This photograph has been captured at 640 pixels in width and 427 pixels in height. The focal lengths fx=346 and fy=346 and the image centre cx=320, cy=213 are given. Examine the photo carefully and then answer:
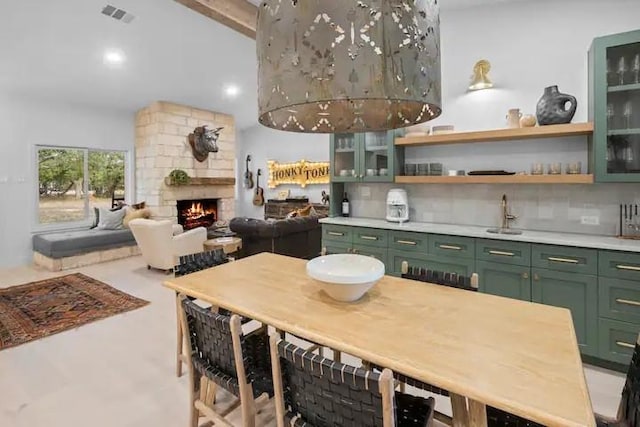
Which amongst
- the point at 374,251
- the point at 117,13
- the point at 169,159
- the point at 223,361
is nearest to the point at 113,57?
the point at 117,13

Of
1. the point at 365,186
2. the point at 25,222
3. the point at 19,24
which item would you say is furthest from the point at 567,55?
the point at 25,222

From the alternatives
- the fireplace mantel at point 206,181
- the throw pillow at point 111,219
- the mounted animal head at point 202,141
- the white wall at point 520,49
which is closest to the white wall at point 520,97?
the white wall at point 520,49

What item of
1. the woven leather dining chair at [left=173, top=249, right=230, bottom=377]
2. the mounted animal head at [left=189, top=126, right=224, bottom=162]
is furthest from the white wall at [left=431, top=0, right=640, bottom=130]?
the mounted animal head at [left=189, top=126, right=224, bottom=162]

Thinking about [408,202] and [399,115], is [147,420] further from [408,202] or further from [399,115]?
[408,202]

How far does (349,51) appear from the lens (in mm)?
1046

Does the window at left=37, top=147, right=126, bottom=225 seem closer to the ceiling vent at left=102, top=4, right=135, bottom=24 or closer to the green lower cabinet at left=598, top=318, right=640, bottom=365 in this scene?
the ceiling vent at left=102, top=4, right=135, bottom=24

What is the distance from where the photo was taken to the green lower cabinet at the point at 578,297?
2.54 m

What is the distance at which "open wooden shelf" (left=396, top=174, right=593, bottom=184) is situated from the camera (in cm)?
283

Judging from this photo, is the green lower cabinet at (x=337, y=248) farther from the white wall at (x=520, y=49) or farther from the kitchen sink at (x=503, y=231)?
the white wall at (x=520, y=49)

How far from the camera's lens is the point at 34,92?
5.52 m

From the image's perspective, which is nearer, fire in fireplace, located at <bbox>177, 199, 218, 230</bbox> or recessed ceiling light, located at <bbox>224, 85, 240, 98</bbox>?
recessed ceiling light, located at <bbox>224, 85, 240, 98</bbox>

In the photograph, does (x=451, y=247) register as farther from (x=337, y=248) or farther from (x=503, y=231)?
(x=337, y=248)

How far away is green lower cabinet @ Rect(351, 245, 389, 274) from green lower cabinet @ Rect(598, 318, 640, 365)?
1738 mm

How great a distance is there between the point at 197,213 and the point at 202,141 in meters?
1.64
